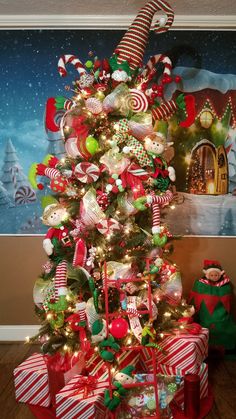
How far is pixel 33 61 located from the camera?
2.81 meters

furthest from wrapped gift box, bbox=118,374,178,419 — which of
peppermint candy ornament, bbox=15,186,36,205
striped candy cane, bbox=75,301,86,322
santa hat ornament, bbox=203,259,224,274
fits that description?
peppermint candy ornament, bbox=15,186,36,205

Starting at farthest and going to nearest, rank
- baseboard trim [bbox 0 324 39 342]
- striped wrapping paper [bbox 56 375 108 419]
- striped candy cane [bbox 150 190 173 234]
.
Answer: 1. baseboard trim [bbox 0 324 39 342]
2. striped candy cane [bbox 150 190 173 234]
3. striped wrapping paper [bbox 56 375 108 419]

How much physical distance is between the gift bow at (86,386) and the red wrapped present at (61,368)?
0.11 metres

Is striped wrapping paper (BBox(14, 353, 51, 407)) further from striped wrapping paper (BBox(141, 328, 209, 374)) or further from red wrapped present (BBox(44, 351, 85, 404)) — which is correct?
striped wrapping paper (BBox(141, 328, 209, 374))

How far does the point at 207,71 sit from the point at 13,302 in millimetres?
2227

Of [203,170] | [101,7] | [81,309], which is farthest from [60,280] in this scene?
[101,7]

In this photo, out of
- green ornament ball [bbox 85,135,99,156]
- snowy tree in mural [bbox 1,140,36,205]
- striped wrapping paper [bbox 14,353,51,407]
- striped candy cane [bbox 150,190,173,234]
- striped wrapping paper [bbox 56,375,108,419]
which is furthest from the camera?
snowy tree in mural [bbox 1,140,36,205]

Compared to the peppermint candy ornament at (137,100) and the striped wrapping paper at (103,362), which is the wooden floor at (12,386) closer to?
the striped wrapping paper at (103,362)

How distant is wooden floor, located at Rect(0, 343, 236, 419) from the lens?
7.13 feet

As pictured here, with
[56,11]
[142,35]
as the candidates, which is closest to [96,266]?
[142,35]

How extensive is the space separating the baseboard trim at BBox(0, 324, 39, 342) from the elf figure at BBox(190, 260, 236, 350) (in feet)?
4.17

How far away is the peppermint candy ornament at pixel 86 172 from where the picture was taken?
2053 millimetres

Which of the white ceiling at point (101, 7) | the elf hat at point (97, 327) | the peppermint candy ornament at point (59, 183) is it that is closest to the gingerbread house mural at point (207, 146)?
the white ceiling at point (101, 7)

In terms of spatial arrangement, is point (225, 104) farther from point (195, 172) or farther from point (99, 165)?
point (99, 165)
